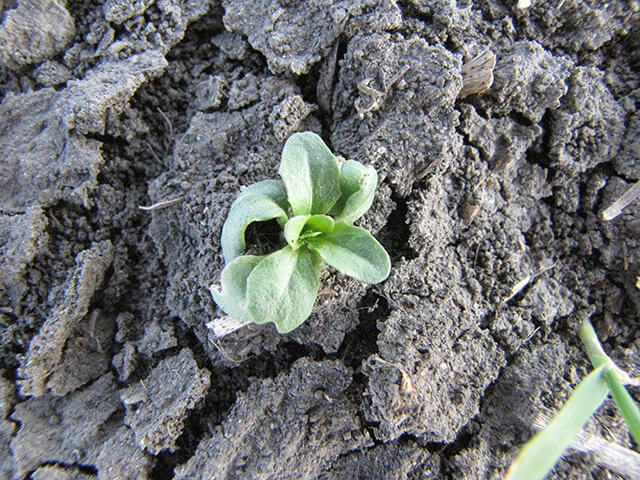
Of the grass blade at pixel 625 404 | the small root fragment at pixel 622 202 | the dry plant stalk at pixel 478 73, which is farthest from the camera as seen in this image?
the small root fragment at pixel 622 202

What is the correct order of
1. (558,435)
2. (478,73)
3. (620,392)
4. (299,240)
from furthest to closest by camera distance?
(478,73) → (299,240) → (620,392) → (558,435)

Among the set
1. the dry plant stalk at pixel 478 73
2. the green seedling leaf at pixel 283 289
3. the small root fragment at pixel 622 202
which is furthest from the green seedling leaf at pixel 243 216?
the small root fragment at pixel 622 202

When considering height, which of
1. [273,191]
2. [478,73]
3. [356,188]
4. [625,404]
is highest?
[478,73]

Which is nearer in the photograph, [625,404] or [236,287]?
[625,404]

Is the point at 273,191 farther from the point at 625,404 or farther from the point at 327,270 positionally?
the point at 625,404

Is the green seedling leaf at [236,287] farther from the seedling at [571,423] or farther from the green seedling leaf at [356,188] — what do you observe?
the seedling at [571,423]

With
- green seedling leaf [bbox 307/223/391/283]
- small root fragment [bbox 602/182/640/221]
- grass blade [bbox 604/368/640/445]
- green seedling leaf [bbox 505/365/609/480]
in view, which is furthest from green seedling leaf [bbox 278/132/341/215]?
small root fragment [bbox 602/182/640/221]

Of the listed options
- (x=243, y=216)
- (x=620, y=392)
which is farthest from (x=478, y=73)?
(x=620, y=392)
